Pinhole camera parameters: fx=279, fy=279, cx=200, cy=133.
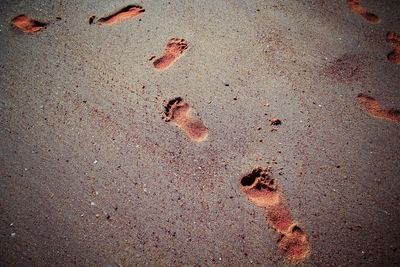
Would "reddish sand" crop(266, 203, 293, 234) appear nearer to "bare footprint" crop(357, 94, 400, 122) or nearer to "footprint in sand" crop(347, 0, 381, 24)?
"bare footprint" crop(357, 94, 400, 122)

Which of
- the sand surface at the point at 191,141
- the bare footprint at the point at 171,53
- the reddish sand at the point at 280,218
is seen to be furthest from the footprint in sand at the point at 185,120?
the reddish sand at the point at 280,218

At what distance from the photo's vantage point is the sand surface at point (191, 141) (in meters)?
1.95

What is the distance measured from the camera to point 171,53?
2648mm

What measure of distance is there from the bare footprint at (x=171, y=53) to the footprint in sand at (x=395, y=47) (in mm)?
2022

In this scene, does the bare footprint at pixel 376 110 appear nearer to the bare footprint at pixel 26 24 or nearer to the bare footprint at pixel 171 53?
the bare footprint at pixel 171 53

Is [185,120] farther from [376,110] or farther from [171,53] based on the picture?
[376,110]

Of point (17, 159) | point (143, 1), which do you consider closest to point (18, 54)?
point (17, 159)

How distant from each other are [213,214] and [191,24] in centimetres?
187

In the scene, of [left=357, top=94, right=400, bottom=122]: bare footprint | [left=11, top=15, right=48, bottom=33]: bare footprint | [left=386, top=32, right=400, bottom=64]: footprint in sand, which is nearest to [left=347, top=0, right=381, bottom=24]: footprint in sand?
[left=386, top=32, right=400, bottom=64]: footprint in sand

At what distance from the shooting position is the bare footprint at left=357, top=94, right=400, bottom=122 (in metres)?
2.44

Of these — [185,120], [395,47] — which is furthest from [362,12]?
[185,120]

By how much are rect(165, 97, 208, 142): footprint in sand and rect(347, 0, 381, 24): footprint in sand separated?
2.21 m

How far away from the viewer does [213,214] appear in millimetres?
2023

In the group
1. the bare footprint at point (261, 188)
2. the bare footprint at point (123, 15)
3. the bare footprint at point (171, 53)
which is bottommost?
the bare footprint at point (261, 188)
